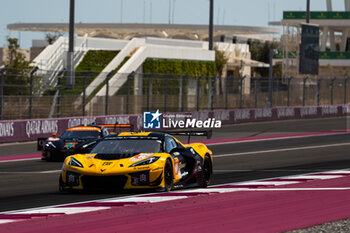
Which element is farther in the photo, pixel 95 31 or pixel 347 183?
pixel 95 31

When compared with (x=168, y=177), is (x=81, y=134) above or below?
below

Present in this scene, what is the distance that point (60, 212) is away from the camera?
33.3ft

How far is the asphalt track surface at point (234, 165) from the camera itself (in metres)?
13.4

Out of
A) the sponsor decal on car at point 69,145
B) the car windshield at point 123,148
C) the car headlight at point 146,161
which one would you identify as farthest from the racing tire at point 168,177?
the sponsor decal on car at point 69,145

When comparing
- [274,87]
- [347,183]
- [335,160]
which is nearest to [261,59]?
[274,87]

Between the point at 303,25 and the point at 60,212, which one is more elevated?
the point at 303,25

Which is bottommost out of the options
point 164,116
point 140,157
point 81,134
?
point 164,116

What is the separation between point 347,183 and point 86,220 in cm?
643

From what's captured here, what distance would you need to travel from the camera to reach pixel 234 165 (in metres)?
20.7

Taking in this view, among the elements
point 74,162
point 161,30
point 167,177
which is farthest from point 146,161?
point 161,30

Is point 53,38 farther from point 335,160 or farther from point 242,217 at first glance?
point 242,217

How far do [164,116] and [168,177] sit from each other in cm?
2494

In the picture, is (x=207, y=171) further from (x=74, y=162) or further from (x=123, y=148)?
(x=74, y=162)

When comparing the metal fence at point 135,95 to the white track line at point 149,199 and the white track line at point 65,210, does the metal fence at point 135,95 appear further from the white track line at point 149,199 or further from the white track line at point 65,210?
the white track line at point 65,210
